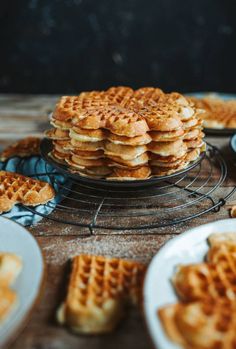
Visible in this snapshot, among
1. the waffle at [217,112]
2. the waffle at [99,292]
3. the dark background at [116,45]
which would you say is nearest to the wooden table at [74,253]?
the waffle at [99,292]

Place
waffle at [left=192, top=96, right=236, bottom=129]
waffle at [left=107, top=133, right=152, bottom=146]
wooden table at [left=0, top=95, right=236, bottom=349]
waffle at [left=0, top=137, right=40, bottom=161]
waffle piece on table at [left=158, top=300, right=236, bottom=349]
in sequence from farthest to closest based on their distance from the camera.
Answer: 1. waffle at [left=192, top=96, right=236, bottom=129]
2. waffle at [left=0, top=137, right=40, bottom=161]
3. waffle at [left=107, top=133, right=152, bottom=146]
4. wooden table at [left=0, top=95, right=236, bottom=349]
5. waffle piece on table at [left=158, top=300, right=236, bottom=349]

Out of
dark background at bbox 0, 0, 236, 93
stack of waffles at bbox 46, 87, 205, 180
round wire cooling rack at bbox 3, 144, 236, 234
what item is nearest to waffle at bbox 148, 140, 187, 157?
stack of waffles at bbox 46, 87, 205, 180

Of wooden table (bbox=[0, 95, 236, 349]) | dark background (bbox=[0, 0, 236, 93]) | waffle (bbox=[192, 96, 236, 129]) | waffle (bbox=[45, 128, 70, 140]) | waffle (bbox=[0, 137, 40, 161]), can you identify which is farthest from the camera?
dark background (bbox=[0, 0, 236, 93])

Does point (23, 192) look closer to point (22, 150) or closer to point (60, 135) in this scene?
point (60, 135)

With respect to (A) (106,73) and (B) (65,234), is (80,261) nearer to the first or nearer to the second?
(B) (65,234)

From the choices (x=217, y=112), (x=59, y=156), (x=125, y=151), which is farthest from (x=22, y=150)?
(x=217, y=112)

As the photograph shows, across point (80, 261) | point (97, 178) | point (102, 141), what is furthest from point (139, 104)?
point (80, 261)

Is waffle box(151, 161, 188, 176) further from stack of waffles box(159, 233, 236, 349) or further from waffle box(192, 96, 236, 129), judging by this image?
waffle box(192, 96, 236, 129)
